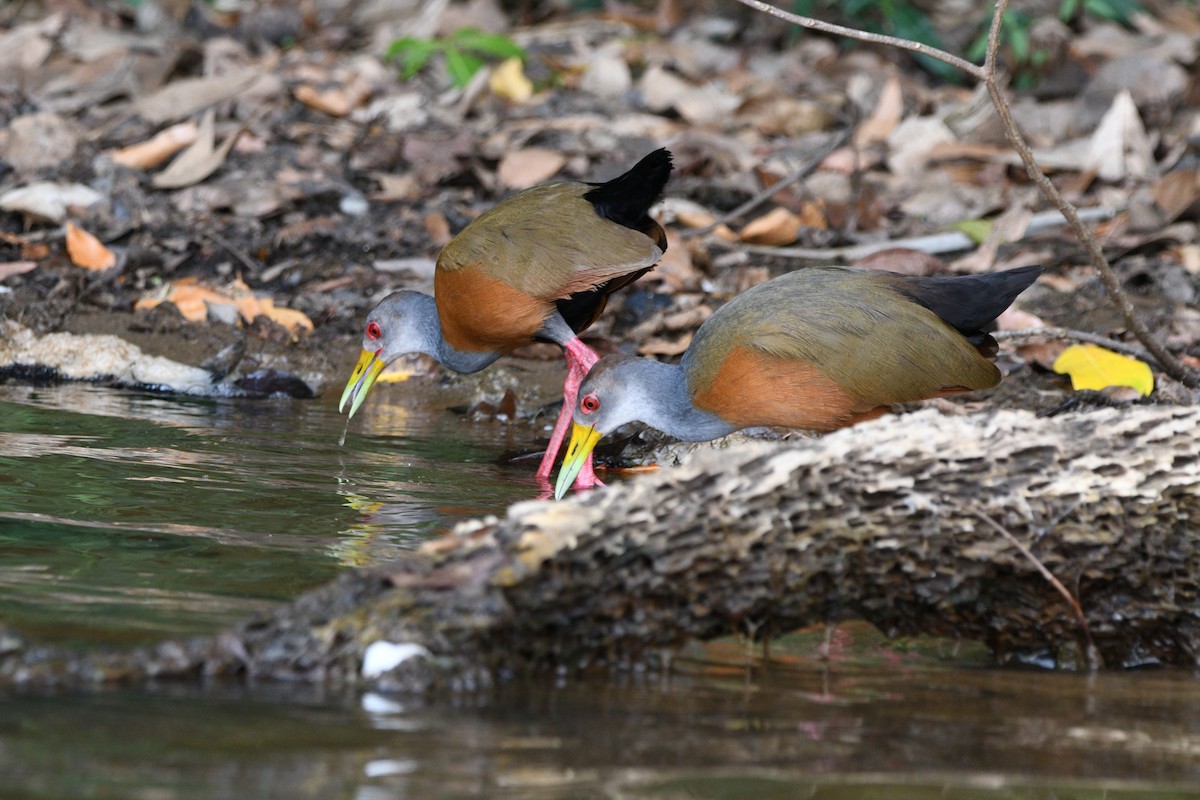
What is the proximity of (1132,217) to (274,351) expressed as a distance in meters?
4.31

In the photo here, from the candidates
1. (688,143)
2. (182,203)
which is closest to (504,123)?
(688,143)

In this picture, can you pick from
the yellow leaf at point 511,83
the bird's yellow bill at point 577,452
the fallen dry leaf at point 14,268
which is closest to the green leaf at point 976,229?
the bird's yellow bill at point 577,452

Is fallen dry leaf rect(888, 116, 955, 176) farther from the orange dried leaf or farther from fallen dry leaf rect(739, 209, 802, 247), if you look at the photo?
the orange dried leaf

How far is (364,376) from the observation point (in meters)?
5.84

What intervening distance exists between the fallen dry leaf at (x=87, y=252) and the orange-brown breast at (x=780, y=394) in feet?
12.6

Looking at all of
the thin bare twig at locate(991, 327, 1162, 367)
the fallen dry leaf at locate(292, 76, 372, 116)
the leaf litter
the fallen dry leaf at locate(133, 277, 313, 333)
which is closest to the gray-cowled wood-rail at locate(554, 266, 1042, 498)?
the thin bare twig at locate(991, 327, 1162, 367)

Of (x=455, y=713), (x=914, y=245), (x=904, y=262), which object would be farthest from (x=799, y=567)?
(x=914, y=245)

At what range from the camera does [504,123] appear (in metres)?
8.62

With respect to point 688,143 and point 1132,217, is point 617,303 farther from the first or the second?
point 1132,217

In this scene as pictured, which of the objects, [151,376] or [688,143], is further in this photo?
[688,143]

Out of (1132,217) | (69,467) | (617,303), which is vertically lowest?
(69,467)

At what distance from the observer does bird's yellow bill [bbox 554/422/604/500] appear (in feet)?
15.4

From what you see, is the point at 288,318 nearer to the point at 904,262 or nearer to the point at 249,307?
the point at 249,307

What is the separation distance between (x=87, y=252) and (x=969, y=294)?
15.0ft
